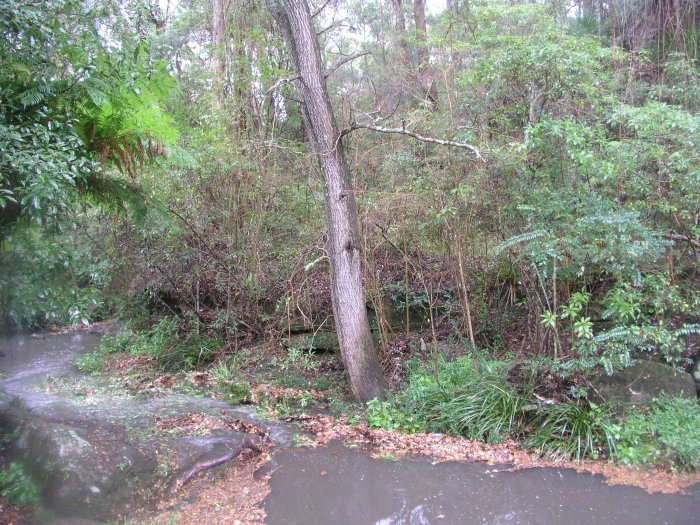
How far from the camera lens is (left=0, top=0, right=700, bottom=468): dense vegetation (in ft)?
15.4

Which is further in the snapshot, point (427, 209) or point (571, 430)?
point (427, 209)

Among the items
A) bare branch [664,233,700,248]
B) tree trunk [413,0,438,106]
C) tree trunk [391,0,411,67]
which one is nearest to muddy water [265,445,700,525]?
bare branch [664,233,700,248]

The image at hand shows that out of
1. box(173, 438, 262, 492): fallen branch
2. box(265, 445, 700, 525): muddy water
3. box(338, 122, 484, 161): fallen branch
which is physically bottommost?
box(265, 445, 700, 525): muddy water

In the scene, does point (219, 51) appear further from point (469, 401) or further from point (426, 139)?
point (469, 401)

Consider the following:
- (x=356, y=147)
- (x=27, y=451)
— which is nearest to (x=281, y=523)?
(x=27, y=451)

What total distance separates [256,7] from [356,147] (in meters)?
5.31

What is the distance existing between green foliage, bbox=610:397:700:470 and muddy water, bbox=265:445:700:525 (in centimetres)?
38

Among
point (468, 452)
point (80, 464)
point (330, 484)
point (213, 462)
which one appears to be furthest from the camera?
point (468, 452)

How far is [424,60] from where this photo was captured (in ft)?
33.3

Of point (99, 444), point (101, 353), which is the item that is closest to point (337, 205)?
point (99, 444)

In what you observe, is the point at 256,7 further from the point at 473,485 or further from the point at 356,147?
the point at 473,485

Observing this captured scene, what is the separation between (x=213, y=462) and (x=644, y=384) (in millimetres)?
4913

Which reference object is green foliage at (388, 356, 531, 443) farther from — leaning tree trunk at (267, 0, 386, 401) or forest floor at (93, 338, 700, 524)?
leaning tree trunk at (267, 0, 386, 401)

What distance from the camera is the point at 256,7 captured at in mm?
11672
